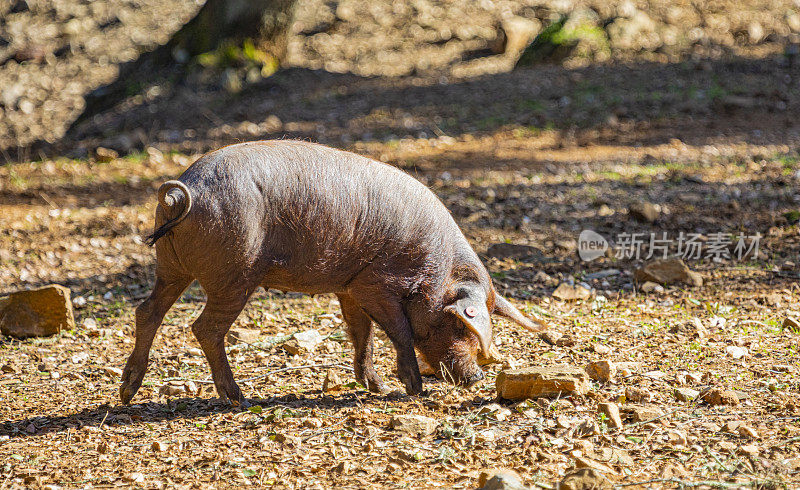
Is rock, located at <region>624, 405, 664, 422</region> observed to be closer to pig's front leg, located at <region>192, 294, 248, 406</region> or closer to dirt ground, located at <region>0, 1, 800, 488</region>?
dirt ground, located at <region>0, 1, 800, 488</region>

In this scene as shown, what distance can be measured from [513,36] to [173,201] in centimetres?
1109

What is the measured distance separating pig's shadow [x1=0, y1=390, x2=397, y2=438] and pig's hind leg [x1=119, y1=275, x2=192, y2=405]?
4.7 inches

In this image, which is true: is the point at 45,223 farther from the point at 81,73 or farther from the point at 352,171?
the point at 81,73

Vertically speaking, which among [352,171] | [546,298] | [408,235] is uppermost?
[352,171]

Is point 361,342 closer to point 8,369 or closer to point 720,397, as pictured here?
point 720,397

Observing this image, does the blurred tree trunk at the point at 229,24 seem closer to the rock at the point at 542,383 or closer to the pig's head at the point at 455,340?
the pig's head at the point at 455,340

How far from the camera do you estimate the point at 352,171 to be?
4.21m

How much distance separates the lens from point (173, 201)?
373cm

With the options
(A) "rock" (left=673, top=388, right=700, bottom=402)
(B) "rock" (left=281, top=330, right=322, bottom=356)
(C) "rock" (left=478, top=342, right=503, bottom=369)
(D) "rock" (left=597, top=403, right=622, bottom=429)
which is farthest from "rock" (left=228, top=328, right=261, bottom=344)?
(A) "rock" (left=673, top=388, right=700, bottom=402)

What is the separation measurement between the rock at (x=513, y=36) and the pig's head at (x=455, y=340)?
1012 cm

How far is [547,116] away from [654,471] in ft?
26.5

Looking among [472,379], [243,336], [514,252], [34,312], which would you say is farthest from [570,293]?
[34,312]

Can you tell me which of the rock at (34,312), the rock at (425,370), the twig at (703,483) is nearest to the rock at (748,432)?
the twig at (703,483)

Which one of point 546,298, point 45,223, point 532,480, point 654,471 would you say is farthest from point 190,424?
point 45,223
